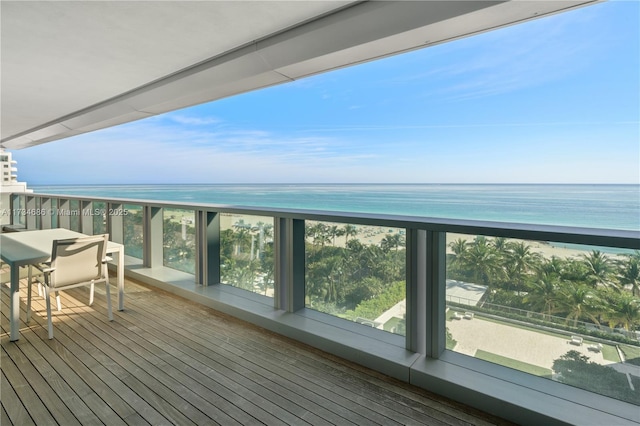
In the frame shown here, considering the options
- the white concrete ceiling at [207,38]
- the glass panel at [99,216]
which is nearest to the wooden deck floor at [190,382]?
the white concrete ceiling at [207,38]

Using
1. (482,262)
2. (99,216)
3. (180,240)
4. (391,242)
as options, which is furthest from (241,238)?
(99,216)

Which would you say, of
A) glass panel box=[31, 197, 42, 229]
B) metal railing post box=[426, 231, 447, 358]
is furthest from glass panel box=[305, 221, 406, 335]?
glass panel box=[31, 197, 42, 229]

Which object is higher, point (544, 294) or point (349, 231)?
point (349, 231)

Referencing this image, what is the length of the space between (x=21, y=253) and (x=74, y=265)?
0.47 metres

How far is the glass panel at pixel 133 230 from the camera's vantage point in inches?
176

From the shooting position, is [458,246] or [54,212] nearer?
[458,246]

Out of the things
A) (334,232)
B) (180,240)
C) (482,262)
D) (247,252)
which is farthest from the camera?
(180,240)

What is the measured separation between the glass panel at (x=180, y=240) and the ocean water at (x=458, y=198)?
55.1 feet

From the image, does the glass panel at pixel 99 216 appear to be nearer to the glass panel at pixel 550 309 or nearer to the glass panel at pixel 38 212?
the glass panel at pixel 38 212

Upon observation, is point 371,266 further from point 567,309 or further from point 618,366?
point 618,366

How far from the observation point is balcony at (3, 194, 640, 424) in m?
1.67

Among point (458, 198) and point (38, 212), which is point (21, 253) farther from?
point (458, 198)

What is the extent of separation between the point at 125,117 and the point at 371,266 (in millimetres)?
4427

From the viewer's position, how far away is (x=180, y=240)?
13.3 feet
